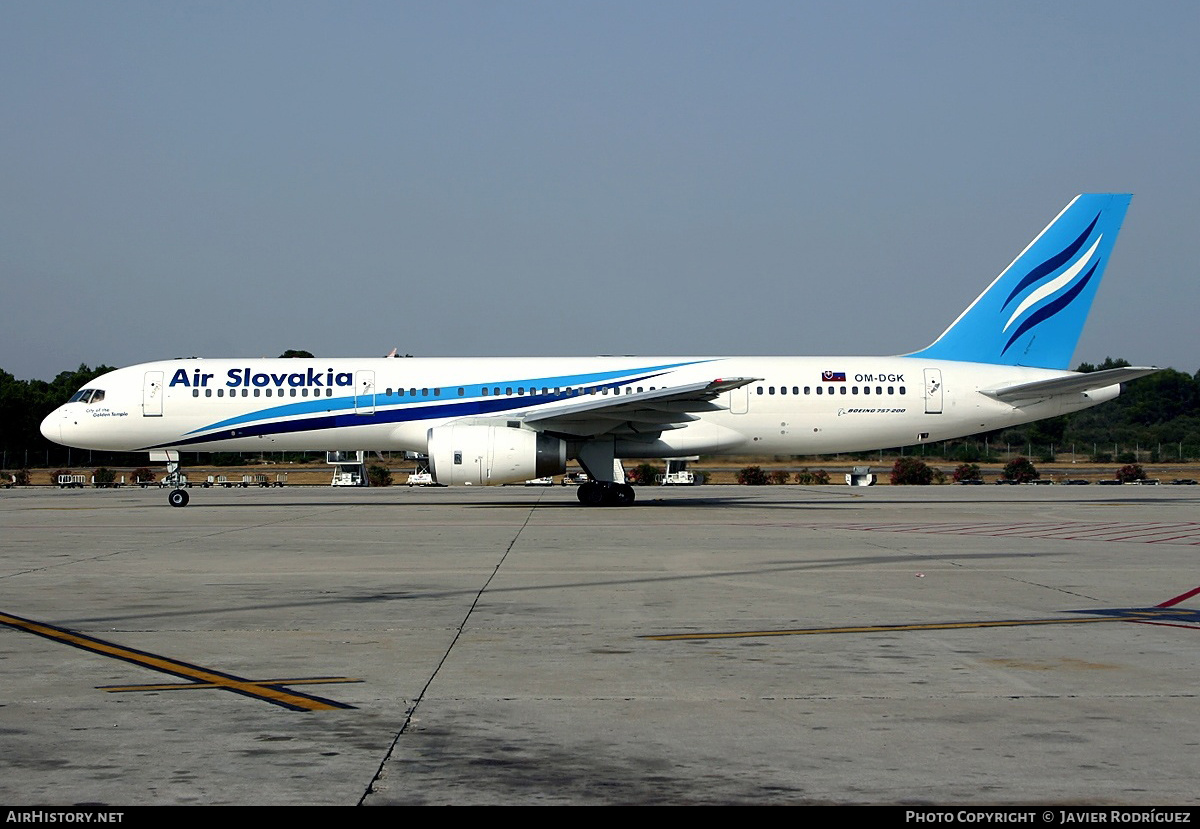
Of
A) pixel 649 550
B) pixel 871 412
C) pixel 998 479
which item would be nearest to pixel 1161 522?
pixel 871 412

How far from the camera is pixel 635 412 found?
25625mm

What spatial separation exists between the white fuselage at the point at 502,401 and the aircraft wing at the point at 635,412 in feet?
1.78

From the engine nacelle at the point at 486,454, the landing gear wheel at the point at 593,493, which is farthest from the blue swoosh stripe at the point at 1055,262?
the engine nacelle at the point at 486,454

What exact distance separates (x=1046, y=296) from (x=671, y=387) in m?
10.1

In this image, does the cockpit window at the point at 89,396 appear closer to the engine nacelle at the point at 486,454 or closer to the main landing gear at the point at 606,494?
the engine nacelle at the point at 486,454

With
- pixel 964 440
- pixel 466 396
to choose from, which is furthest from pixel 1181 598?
pixel 964 440

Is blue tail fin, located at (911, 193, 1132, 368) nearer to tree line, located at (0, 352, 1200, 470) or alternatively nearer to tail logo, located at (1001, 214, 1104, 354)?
tail logo, located at (1001, 214, 1104, 354)

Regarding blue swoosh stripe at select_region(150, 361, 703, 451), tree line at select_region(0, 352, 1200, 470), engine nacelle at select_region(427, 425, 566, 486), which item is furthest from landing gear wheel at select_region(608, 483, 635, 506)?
tree line at select_region(0, 352, 1200, 470)

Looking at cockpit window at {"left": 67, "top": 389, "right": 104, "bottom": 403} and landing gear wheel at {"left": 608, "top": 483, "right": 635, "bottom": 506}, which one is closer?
landing gear wheel at {"left": 608, "top": 483, "right": 635, "bottom": 506}

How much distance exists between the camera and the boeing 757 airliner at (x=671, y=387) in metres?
27.5

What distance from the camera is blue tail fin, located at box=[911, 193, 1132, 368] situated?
2867 centimetres

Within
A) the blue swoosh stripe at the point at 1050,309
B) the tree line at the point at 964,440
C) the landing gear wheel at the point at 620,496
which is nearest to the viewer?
the landing gear wheel at the point at 620,496

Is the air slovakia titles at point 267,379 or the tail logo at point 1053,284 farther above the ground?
the tail logo at point 1053,284

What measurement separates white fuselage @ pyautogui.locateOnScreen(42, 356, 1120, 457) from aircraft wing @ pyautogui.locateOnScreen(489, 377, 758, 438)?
0.54 m
